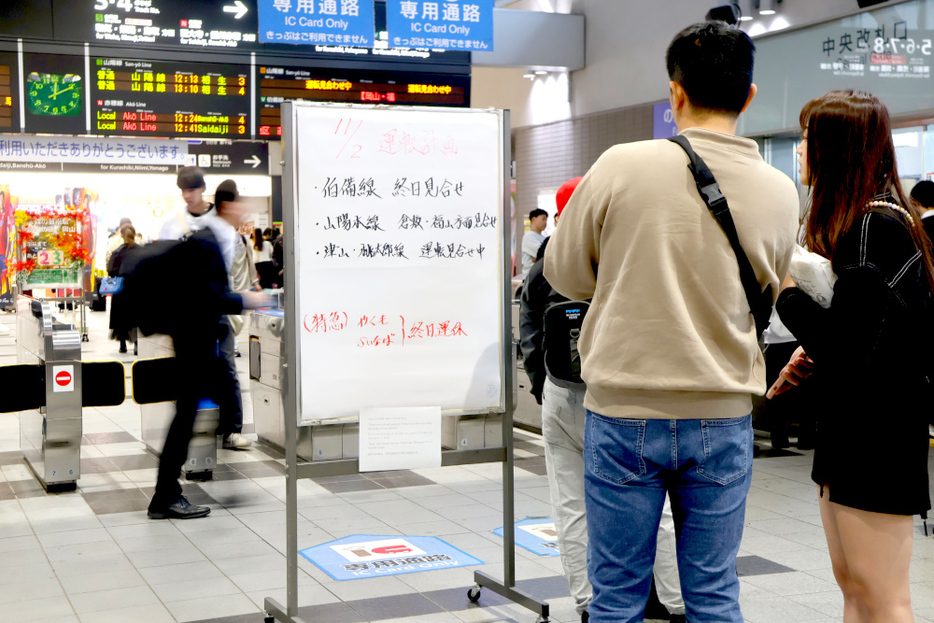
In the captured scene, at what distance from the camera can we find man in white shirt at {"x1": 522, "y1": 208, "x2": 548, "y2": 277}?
10.5 meters

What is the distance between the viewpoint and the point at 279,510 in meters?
4.94

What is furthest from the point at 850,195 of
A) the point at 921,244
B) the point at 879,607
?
the point at 879,607

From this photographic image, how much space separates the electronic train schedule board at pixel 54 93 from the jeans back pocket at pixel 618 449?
24.1ft

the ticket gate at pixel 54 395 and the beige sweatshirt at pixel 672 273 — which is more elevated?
the beige sweatshirt at pixel 672 273

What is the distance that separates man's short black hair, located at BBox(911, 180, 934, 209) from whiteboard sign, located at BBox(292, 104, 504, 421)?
12.1 feet

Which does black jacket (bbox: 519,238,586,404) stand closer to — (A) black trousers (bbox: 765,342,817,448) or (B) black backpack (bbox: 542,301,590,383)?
(B) black backpack (bbox: 542,301,590,383)

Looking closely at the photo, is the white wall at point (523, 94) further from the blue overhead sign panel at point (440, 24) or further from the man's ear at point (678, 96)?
the man's ear at point (678, 96)

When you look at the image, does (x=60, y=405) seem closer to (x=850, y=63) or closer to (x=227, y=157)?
(x=850, y=63)

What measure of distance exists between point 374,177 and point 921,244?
1686mm

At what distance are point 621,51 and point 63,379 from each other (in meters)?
7.67

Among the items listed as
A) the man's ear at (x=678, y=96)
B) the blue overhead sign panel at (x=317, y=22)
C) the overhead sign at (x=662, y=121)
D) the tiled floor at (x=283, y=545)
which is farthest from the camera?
the overhead sign at (x=662, y=121)

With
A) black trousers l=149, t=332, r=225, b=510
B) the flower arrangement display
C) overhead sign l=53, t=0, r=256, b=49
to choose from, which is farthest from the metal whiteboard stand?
the flower arrangement display

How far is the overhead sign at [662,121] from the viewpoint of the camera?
10.1 meters

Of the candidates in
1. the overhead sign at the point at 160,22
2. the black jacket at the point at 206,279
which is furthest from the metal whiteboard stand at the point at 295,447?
the overhead sign at the point at 160,22
